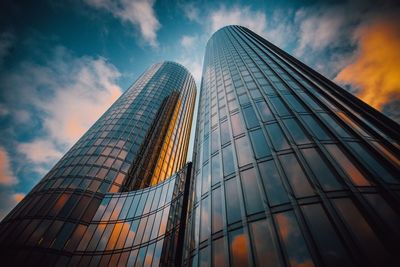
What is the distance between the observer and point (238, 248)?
1111 cm

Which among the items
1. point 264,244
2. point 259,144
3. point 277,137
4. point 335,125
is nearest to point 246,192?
point 264,244

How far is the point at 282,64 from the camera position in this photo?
30.4 metres

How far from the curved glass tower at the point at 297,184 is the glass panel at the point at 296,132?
7cm

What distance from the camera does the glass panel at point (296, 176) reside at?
11.3 metres

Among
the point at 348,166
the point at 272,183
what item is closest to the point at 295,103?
the point at 348,166

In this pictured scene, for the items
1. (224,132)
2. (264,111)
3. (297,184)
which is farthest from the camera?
(224,132)

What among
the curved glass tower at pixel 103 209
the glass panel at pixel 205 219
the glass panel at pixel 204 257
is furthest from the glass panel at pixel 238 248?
the curved glass tower at pixel 103 209

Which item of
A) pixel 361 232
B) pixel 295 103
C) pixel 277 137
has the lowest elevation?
pixel 361 232

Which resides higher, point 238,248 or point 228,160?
point 228,160

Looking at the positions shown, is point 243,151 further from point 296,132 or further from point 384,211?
point 384,211

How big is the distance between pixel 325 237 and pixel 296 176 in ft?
12.4

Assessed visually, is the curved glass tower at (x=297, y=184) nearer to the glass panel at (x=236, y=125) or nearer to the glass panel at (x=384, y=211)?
the glass panel at (x=384, y=211)

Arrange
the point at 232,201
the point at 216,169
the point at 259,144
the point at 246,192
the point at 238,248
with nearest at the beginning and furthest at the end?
1. the point at 238,248
2. the point at 246,192
3. the point at 232,201
4. the point at 259,144
5. the point at 216,169

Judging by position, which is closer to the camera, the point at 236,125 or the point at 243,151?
the point at 243,151
